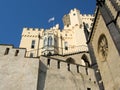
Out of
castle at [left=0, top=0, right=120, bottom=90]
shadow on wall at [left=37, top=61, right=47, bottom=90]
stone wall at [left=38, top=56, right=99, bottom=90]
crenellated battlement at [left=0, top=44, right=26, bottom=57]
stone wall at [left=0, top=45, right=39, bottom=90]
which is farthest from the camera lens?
crenellated battlement at [left=0, top=44, right=26, bottom=57]

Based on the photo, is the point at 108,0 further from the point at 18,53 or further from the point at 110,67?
the point at 18,53

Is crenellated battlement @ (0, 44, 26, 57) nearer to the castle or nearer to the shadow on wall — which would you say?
the castle

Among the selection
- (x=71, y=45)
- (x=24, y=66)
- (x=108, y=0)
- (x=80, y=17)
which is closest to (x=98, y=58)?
(x=108, y=0)

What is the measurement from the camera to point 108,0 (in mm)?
15820

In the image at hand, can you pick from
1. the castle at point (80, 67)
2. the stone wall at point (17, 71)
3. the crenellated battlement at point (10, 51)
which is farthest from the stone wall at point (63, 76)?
the crenellated battlement at point (10, 51)

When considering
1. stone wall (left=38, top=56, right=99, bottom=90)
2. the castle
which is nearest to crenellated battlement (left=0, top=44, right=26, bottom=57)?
the castle

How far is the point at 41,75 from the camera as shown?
60.4ft

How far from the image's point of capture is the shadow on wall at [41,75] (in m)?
17.4

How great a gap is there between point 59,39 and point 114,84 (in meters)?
30.6

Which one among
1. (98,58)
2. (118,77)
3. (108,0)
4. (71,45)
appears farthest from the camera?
(71,45)

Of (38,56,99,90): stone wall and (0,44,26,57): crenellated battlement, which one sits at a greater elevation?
(0,44,26,57): crenellated battlement

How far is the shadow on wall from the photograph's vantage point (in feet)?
57.0

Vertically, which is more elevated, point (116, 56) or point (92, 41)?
point (92, 41)

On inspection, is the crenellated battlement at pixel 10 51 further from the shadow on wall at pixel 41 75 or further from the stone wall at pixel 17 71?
the shadow on wall at pixel 41 75
